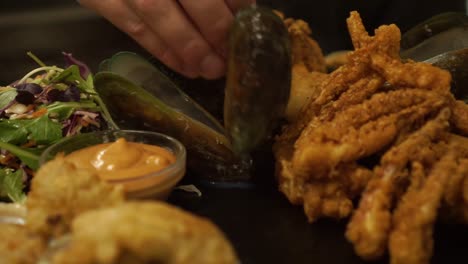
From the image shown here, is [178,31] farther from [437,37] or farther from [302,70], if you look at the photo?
[437,37]

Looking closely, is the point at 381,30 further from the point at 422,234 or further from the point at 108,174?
the point at 108,174

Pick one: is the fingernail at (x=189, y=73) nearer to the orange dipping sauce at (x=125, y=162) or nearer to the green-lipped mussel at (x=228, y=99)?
the green-lipped mussel at (x=228, y=99)

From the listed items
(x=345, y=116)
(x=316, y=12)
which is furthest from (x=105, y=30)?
(x=345, y=116)

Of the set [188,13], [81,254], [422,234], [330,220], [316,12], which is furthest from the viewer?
[316,12]

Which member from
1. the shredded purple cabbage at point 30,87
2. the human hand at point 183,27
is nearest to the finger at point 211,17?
the human hand at point 183,27

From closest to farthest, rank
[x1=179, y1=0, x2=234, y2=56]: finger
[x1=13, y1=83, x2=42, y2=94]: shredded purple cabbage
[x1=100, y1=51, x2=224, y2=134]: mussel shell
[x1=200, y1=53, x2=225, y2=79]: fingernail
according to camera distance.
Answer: [x1=179, y1=0, x2=234, y2=56]: finger < [x1=200, y1=53, x2=225, y2=79]: fingernail < [x1=100, y1=51, x2=224, y2=134]: mussel shell < [x1=13, y1=83, x2=42, y2=94]: shredded purple cabbage

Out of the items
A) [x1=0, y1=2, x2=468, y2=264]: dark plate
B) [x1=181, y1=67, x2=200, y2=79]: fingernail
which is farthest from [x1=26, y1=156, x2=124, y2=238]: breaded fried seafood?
[x1=181, y1=67, x2=200, y2=79]: fingernail

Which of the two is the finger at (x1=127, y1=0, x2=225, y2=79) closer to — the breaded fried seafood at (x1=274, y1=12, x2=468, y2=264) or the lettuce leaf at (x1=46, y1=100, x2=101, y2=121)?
the breaded fried seafood at (x1=274, y1=12, x2=468, y2=264)
